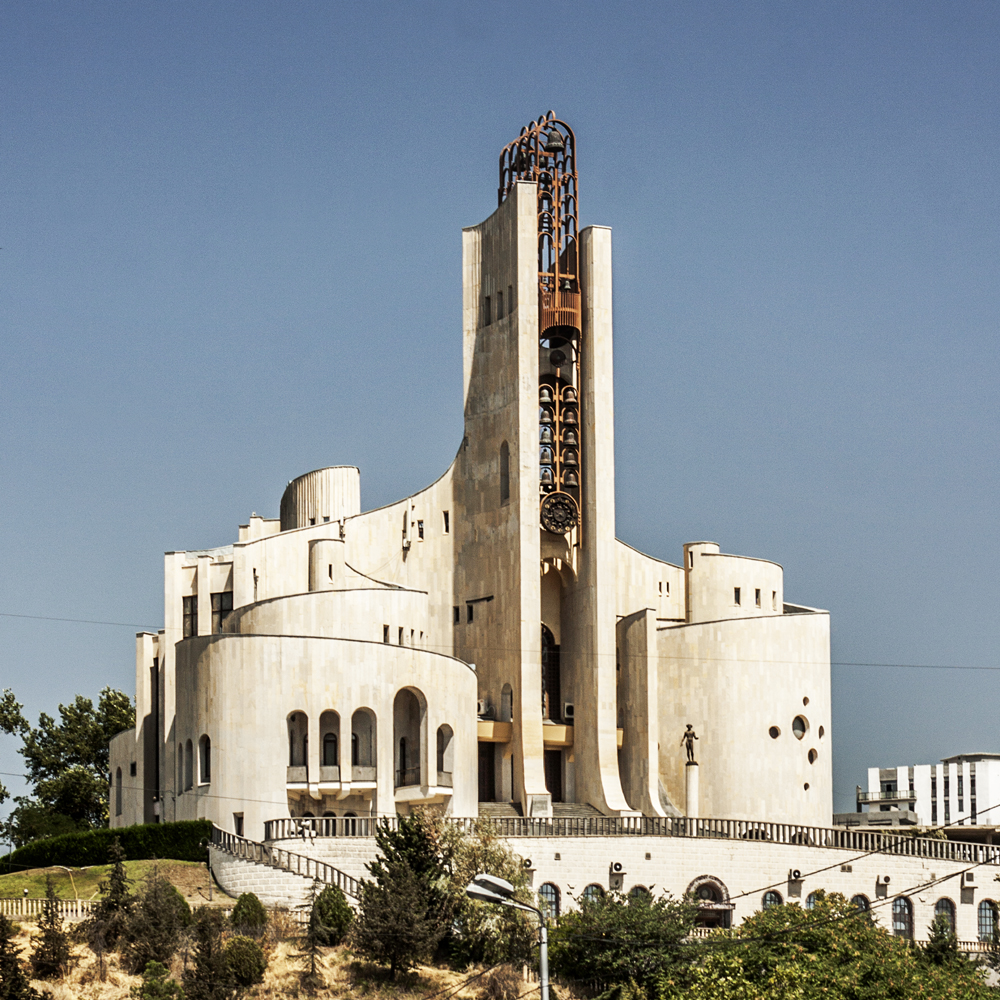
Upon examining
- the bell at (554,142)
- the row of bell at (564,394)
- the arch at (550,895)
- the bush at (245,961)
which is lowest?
the bush at (245,961)

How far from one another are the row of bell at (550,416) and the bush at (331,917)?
26.9 meters

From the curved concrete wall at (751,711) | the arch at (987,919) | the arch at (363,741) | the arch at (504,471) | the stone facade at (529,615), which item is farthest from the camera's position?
the arch at (504,471)

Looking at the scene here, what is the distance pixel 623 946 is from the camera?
168ft

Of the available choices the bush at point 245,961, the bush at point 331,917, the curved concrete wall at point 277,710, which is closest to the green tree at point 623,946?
the bush at point 331,917

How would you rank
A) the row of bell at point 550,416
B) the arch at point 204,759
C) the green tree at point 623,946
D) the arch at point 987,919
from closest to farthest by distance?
the green tree at point 623,946 < the arch at point 204,759 < the arch at point 987,919 < the row of bell at point 550,416

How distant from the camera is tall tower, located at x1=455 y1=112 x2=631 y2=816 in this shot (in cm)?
7269

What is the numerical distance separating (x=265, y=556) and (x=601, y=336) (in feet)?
52.2

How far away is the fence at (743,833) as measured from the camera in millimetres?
62906

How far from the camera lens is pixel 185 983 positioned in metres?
47.6

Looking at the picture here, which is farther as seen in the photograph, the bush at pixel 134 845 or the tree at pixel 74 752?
the tree at pixel 74 752

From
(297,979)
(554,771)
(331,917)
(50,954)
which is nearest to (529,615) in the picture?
(554,771)

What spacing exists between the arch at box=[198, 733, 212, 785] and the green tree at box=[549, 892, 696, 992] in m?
15.0

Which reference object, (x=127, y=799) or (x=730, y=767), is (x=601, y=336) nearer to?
(x=730, y=767)

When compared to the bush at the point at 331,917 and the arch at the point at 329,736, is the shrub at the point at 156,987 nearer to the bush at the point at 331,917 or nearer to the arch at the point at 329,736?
the bush at the point at 331,917
